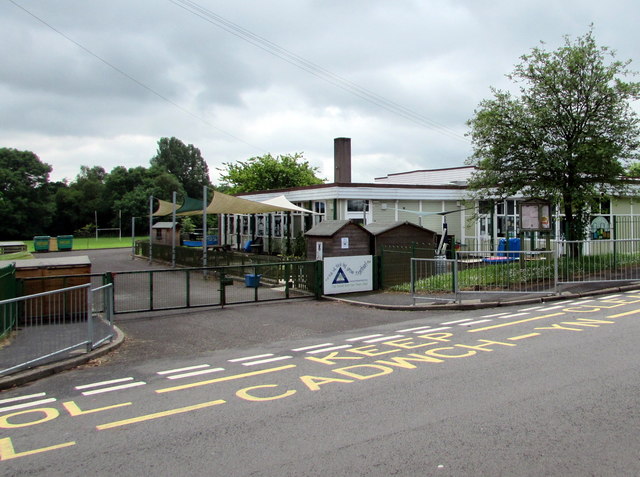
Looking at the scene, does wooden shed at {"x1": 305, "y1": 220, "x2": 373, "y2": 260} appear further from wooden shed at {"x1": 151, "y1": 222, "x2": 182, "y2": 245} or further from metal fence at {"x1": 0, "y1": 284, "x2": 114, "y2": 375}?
wooden shed at {"x1": 151, "y1": 222, "x2": 182, "y2": 245}

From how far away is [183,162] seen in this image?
116m

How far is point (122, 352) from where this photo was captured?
9.98 m

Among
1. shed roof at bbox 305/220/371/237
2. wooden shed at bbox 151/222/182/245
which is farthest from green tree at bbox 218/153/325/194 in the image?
shed roof at bbox 305/220/371/237

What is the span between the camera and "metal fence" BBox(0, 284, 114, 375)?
27.7 ft

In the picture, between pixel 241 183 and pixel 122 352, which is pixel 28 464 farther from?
pixel 241 183

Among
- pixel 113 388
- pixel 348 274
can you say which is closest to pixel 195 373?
pixel 113 388

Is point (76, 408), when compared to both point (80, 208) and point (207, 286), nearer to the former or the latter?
point (207, 286)

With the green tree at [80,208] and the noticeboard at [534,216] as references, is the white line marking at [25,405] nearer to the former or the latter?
the noticeboard at [534,216]

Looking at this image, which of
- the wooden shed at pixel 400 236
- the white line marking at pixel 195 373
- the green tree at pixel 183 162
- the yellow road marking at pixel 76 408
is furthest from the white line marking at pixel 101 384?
the green tree at pixel 183 162

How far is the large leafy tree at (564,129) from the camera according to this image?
1775 centimetres

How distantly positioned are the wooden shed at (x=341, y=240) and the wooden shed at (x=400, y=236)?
1.06 ft

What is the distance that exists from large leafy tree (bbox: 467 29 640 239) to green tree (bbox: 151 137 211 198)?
321 ft

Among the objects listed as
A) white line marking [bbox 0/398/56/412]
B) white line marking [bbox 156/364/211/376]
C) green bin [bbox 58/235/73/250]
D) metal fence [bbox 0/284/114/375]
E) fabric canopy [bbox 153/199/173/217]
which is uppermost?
fabric canopy [bbox 153/199/173/217]

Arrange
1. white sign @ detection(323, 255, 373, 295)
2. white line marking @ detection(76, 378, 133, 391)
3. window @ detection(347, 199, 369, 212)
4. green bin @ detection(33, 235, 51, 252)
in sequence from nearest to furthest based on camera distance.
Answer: white line marking @ detection(76, 378, 133, 391)
white sign @ detection(323, 255, 373, 295)
window @ detection(347, 199, 369, 212)
green bin @ detection(33, 235, 51, 252)
